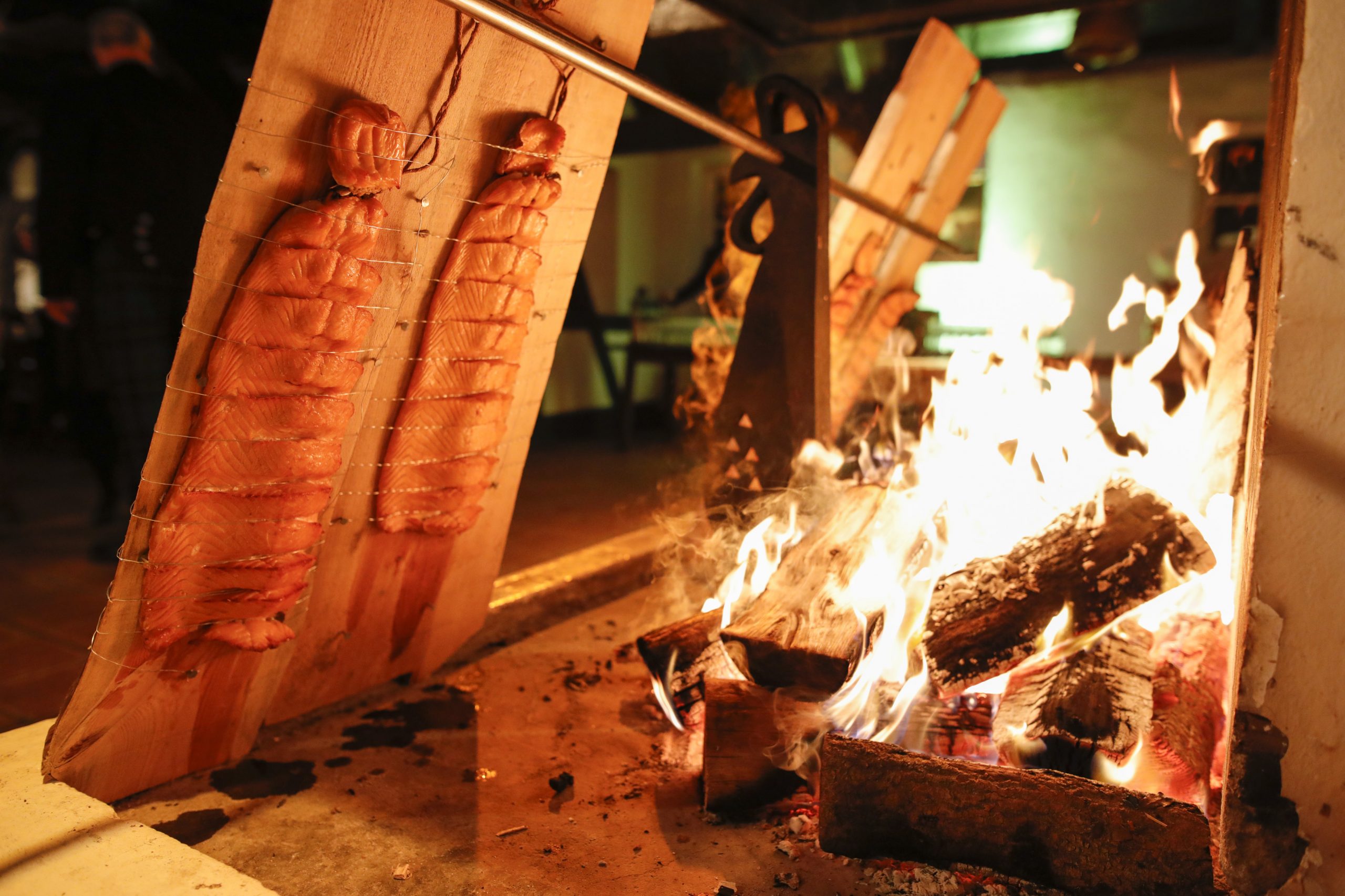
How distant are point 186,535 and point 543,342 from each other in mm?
1251

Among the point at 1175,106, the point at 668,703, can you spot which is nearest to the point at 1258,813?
the point at 668,703

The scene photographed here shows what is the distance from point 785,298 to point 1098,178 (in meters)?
7.51

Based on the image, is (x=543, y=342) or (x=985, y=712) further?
(x=543, y=342)

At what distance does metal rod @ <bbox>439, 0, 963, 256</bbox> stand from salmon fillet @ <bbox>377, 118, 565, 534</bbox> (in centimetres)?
29

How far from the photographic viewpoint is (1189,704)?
2332 mm

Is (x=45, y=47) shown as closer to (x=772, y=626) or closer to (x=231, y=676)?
(x=231, y=676)

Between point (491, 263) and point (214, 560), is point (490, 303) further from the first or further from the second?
point (214, 560)

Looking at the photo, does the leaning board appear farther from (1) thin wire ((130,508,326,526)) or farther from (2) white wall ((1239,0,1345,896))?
(2) white wall ((1239,0,1345,896))

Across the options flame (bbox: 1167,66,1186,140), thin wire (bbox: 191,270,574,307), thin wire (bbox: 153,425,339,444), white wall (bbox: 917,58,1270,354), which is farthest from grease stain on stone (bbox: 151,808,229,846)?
flame (bbox: 1167,66,1186,140)

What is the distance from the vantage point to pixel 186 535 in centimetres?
197

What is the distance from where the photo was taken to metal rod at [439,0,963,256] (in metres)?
1.79

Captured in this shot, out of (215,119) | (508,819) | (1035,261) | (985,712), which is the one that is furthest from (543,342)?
(1035,261)

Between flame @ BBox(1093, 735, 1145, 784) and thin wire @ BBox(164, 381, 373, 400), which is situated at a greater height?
thin wire @ BBox(164, 381, 373, 400)

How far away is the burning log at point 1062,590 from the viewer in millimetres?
2248
